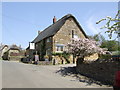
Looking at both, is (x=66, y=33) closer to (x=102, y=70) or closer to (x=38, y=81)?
(x=102, y=70)

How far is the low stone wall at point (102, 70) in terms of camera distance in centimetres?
1140

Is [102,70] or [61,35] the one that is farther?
[61,35]

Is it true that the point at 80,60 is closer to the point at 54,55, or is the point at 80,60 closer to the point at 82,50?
the point at 82,50

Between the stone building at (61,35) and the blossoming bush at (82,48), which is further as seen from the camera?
the stone building at (61,35)

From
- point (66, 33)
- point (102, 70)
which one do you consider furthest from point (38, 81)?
point (66, 33)

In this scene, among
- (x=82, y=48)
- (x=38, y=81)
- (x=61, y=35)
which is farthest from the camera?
(x=61, y=35)

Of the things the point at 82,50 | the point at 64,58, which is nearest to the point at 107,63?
the point at 82,50

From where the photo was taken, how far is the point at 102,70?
501 inches

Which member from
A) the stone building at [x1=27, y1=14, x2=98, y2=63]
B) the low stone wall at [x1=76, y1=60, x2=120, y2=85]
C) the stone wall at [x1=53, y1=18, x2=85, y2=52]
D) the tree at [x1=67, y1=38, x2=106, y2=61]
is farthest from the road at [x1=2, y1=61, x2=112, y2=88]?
the stone wall at [x1=53, y1=18, x2=85, y2=52]

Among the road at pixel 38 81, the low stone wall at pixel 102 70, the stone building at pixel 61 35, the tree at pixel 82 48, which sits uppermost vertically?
the stone building at pixel 61 35

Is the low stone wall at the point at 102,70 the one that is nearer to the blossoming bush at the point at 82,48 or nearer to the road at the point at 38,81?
the road at the point at 38,81

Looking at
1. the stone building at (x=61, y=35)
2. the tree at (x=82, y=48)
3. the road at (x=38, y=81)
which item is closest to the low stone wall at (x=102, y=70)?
the road at (x=38, y=81)

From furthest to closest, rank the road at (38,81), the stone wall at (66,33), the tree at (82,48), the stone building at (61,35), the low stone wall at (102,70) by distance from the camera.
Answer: the stone wall at (66,33), the stone building at (61,35), the tree at (82,48), the low stone wall at (102,70), the road at (38,81)

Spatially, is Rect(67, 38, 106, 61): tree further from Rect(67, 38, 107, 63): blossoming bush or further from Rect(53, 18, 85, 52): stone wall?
Rect(53, 18, 85, 52): stone wall
